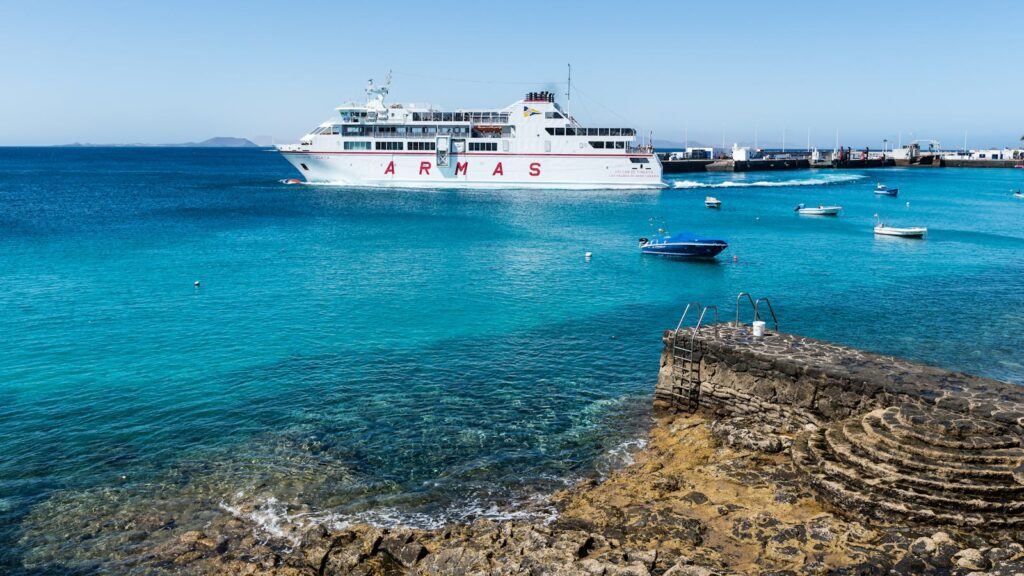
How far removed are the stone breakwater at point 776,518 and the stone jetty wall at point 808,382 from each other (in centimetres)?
5

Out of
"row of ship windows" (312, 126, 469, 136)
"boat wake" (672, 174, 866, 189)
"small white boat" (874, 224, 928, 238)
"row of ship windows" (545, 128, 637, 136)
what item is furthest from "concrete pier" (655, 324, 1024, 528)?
"boat wake" (672, 174, 866, 189)

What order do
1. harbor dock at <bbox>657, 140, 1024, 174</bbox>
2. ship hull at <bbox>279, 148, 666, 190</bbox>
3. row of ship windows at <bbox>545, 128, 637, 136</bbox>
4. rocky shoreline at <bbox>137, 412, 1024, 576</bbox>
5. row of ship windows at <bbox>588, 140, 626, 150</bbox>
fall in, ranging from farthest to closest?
harbor dock at <bbox>657, 140, 1024, 174</bbox> → ship hull at <bbox>279, 148, 666, 190</bbox> → row of ship windows at <bbox>588, 140, 626, 150</bbox> → row of ship windows at <bbox>545, 128, 637, 136</bbox> → rocky shoreline at <bbox>137, 412, 1024, 576</bbox>

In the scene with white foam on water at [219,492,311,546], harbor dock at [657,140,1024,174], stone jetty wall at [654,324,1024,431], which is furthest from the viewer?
harbor dock at [657,140,1024,174]

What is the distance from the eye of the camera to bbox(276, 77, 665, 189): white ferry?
242ft

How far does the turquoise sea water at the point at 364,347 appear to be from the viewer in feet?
40.8

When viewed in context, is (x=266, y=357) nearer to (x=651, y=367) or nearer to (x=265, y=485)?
(x=265, y=485)

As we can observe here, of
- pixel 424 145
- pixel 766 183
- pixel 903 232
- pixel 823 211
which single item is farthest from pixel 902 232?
pixel 766 183

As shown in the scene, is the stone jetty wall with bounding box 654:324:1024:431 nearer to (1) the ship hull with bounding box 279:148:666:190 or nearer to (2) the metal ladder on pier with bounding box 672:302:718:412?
(2) the metal ladder on pier with bounding box 672:302:718:412

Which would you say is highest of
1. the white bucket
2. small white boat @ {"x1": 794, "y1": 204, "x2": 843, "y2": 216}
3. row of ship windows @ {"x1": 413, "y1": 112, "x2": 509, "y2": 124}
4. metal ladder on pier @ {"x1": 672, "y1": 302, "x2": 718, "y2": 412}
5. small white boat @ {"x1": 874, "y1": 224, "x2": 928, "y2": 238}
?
row of ship windows @ {"x1": 413, "y1": 112, "x2": 509, "y2": 124}

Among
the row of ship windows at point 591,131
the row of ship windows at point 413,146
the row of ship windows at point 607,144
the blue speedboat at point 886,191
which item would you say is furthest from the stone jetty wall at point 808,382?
the blue speedboat at point 886,191

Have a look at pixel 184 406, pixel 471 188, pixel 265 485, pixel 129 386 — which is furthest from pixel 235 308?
pixel 471 188

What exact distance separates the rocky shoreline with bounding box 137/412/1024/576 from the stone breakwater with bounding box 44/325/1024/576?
0.03 meters

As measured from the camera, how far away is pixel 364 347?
21062mm

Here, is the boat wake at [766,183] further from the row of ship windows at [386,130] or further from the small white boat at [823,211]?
the row of ship windows at [386,130]
